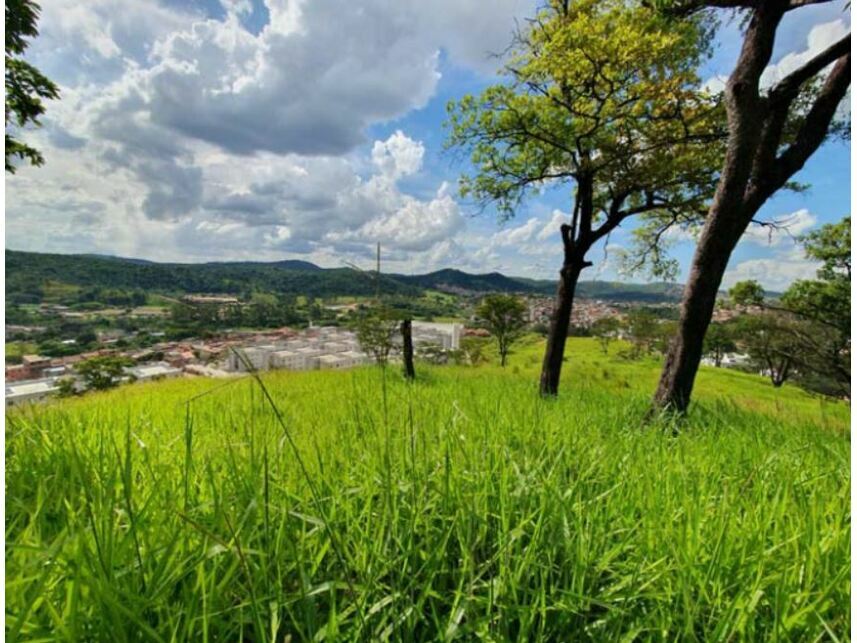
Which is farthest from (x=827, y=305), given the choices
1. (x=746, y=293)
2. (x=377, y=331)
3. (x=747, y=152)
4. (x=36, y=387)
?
(x=36, y=387)

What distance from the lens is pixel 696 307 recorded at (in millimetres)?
4441

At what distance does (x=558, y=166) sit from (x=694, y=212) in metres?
3.09

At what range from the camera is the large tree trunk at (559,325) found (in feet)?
26.4

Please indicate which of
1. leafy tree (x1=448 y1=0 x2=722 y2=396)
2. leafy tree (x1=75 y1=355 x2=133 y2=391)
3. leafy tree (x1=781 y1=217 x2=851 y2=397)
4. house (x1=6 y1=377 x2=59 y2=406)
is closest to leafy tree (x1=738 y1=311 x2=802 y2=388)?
leafy tree (x1=781 y1=217 x2=851 y2=397)

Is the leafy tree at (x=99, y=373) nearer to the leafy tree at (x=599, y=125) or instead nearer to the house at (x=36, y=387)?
the house at (x=36, y=387)

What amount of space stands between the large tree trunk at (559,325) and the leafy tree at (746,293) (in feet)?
34.9

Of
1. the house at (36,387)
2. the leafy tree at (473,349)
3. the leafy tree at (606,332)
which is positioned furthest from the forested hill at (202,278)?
the leafy tree at (473,349)

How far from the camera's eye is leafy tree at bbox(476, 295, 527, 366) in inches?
1120

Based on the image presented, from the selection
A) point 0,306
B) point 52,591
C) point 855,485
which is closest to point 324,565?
point 52,591

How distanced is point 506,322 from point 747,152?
2698cm

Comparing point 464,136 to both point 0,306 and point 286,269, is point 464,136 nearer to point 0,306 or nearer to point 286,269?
point 286,269

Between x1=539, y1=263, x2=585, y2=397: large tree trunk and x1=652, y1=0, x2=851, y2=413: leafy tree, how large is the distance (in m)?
3.40

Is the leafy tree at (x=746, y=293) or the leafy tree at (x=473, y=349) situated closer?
the leafy tree at (x=746, y=293)

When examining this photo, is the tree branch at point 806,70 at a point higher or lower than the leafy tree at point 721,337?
higher
